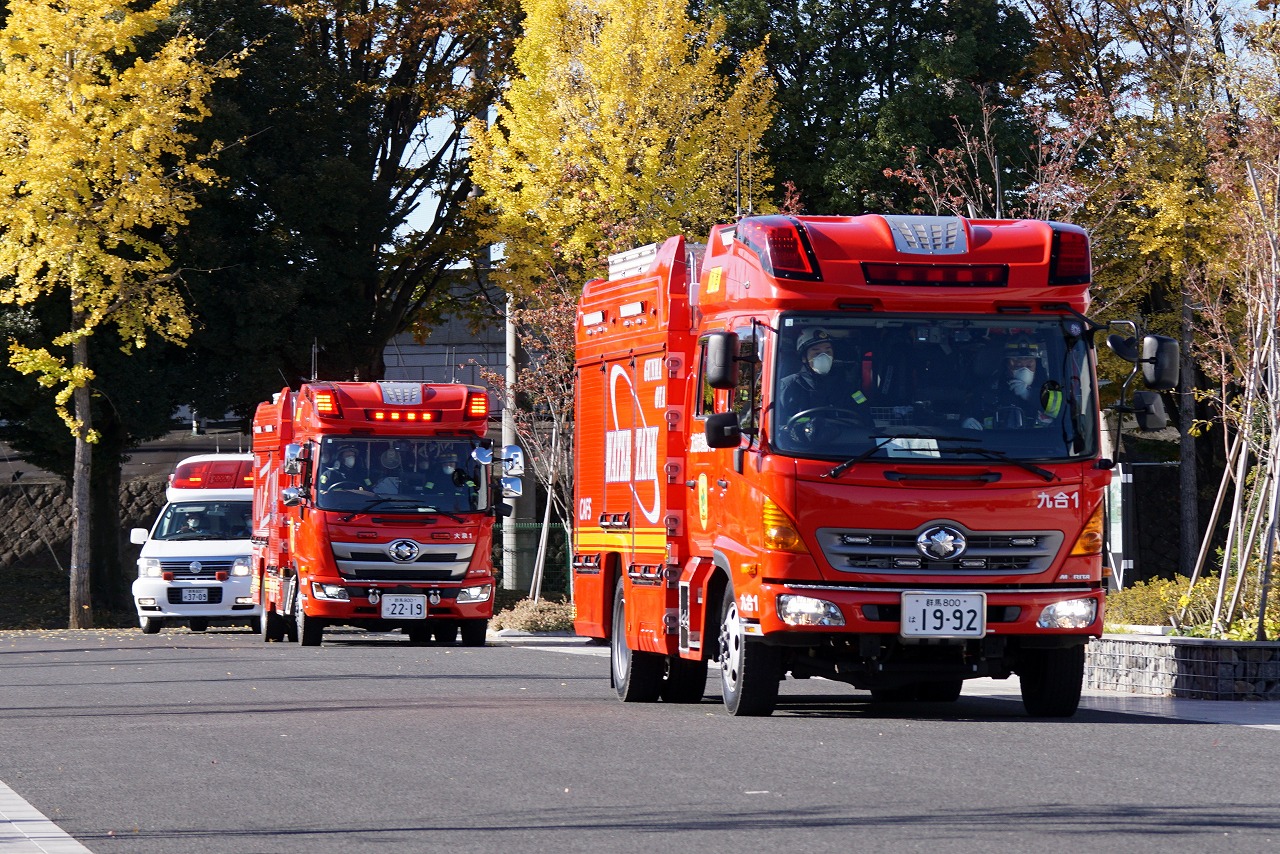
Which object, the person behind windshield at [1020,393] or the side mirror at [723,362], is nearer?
the side mirror at [723,362]

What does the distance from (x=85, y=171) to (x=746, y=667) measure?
21.6m

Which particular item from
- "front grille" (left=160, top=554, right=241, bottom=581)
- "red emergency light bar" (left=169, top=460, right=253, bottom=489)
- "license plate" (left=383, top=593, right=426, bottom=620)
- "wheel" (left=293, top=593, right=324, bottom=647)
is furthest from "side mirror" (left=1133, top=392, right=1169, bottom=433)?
"red emergency light bar" (left=169, top=460, right=253, bottom=489)

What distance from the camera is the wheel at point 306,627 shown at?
25.7m

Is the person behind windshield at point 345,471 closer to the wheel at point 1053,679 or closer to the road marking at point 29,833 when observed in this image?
the wheel at point 1053,679

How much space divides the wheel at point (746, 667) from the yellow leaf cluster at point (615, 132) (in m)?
18.6

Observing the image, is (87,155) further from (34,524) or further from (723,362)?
(723,362)

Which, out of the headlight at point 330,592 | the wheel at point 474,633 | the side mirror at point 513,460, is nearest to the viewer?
the side mirror at point 513,460

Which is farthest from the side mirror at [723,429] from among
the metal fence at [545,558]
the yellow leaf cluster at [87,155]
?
the metal fence at [545,558]

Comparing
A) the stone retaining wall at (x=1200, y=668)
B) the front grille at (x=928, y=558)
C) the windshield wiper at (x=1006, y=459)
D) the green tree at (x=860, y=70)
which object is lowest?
the stone retaining wall at (x=1200, y=668)

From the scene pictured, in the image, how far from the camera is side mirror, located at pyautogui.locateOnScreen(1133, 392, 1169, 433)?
44.2ft

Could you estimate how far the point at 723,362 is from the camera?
1335cm

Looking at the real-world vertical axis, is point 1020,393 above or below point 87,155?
below

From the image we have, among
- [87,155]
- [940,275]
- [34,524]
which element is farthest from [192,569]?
[940,275]

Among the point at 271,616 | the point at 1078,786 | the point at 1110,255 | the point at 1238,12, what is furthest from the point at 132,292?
the point at 1078,786
